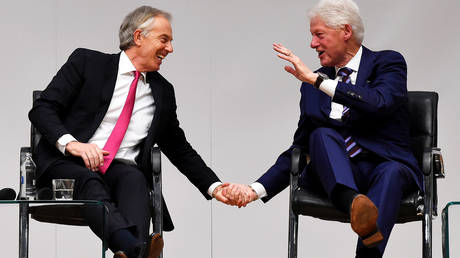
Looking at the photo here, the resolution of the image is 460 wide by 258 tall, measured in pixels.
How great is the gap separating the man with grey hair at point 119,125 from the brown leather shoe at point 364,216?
72 centimetres

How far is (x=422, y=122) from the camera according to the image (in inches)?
136

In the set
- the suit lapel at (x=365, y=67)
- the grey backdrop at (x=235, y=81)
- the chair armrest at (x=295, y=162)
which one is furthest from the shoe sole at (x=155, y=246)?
the grey backdrop at (x=235, y=81)

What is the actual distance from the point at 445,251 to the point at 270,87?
2.82 meters

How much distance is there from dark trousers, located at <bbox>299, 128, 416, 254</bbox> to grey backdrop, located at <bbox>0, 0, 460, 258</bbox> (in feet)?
5.62

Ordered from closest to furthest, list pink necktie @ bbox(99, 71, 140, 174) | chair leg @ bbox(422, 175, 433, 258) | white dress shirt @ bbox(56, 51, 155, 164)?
1. chair leg @ bbox(422, 175, 433, 258)
2. pink necktie @ bbox(99, 71, 140, 174)
3. white dress shirt @ bbox(56, 51, 155, 164)

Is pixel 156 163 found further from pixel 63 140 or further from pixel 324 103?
pixel 324 103

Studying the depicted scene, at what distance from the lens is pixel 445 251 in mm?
2213

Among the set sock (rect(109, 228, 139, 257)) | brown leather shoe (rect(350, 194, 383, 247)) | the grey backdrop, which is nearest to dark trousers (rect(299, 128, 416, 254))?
brown leather shoe (rect(350, 194, 383, 247))

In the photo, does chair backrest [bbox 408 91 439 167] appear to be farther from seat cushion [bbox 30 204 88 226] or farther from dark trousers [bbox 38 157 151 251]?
seat cushion [bbox 30 204 88 226]

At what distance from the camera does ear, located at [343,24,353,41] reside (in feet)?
11.4

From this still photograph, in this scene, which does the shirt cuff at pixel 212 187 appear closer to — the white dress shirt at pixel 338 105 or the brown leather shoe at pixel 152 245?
the white dress shirt at pixel 338 105

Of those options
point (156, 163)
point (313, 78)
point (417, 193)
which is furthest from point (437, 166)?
point (156, 163)

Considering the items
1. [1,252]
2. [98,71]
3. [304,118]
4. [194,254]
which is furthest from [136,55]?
[194,254]

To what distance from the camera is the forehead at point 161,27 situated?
141 inches
